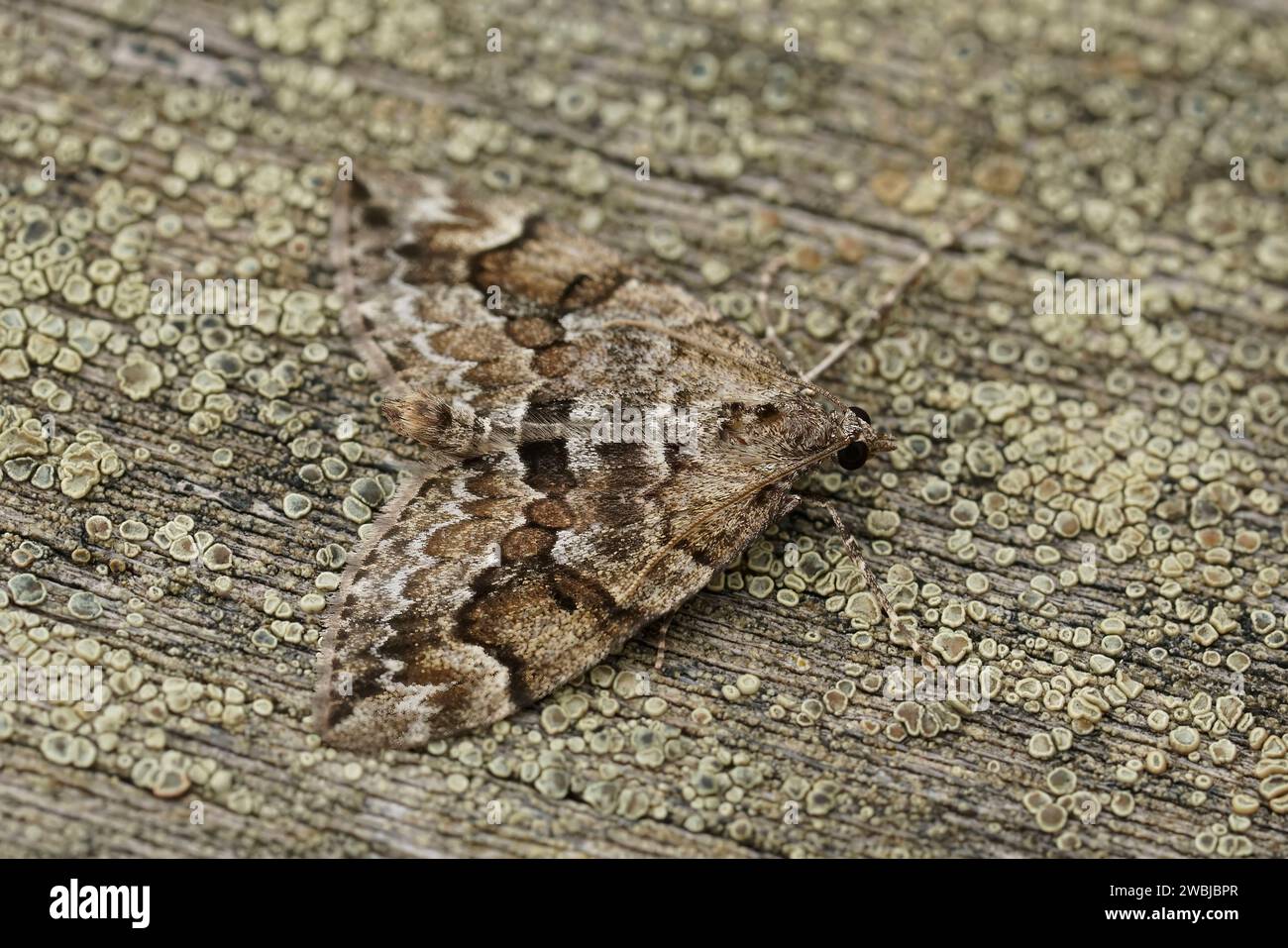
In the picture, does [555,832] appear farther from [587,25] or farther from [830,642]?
[587,25]

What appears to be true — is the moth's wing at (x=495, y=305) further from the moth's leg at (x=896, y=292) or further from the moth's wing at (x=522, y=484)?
the moth's leg at (x=896, y=292)

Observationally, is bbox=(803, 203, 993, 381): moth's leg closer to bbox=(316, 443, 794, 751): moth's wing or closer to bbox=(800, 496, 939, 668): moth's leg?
bbox=(800, 496, 939, 668): moth's leg

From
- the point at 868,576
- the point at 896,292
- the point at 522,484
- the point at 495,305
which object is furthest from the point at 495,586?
the point at 896,292

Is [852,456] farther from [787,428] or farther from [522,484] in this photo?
[522,484]

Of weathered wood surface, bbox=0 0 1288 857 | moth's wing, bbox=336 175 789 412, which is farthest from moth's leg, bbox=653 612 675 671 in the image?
moth's wing, bbox=336 175 789 412

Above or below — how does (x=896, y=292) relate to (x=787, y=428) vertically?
above

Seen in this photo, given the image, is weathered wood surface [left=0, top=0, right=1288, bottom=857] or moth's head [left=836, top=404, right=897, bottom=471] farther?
moth's head [left=836, top=404, right=897, bottom=471]

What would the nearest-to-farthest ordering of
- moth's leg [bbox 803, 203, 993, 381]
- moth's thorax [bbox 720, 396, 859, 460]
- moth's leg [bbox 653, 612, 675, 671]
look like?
moth's leg [bbox 653, 612, 675, 671] < moth's thorax [bbox 720, 396, 859, 460] < moth's leg [bbox 803, 203, 993, 381]
